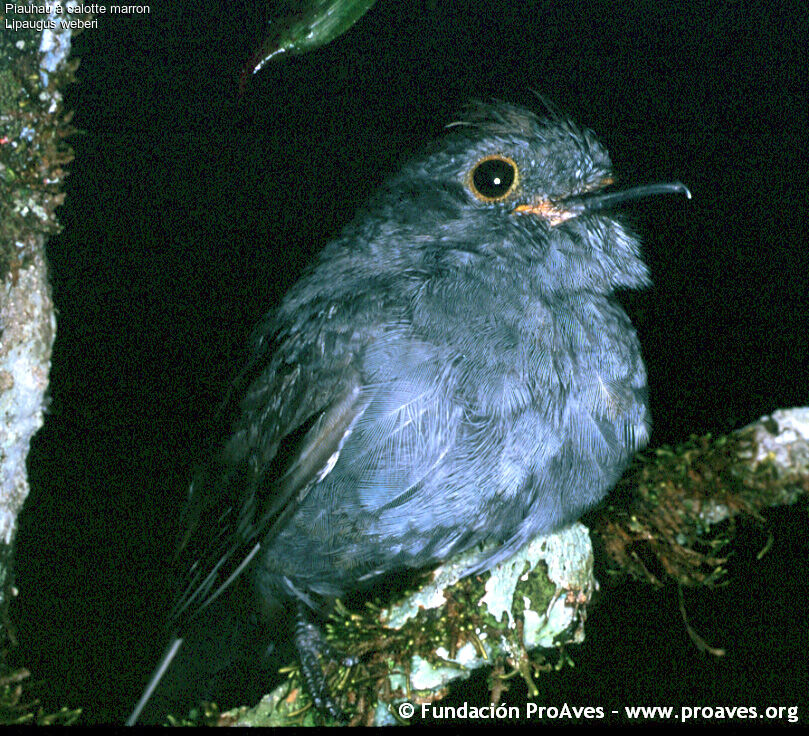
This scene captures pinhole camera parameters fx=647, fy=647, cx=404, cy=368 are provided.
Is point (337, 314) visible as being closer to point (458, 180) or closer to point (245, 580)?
point (458, 180)

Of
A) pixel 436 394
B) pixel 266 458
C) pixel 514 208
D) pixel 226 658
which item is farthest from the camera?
pixel 226 658

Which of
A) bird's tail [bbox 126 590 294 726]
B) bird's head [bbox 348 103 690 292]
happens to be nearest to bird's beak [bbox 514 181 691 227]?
bird's head [bbox 348 103 690 292]

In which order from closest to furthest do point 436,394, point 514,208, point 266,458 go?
point 436,394 < point 266,458 < point 514,208

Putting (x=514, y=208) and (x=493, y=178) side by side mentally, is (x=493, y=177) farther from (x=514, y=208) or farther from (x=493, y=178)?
(x=514, y=208)

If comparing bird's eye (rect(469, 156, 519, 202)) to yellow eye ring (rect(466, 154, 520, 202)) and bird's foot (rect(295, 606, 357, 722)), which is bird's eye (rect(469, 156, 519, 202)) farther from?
bird's foot (rect(295, 606, 357, 722))

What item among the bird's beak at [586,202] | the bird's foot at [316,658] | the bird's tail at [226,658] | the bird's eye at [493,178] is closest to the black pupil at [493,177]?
the bird's eye at [493,178]

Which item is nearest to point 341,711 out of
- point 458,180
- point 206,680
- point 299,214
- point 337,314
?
point 206,680

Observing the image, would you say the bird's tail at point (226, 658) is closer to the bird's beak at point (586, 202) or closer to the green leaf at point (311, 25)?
the bird's beak at point (586, 202)

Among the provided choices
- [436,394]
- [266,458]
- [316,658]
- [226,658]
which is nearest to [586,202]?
[436,394]
